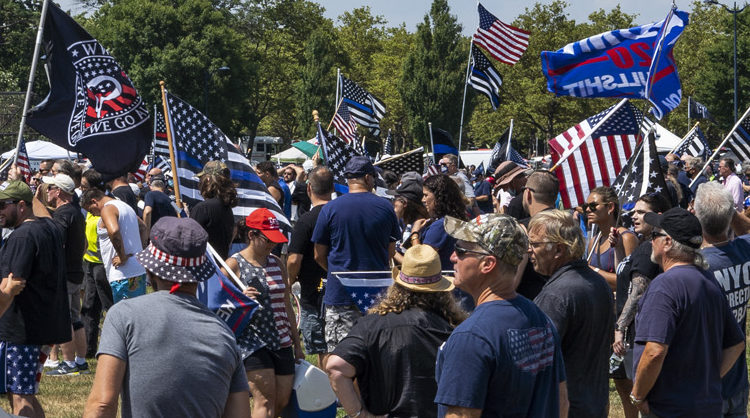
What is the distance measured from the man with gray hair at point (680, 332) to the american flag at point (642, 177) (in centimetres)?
310

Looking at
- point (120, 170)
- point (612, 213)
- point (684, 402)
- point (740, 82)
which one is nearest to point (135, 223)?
point (120, 170)

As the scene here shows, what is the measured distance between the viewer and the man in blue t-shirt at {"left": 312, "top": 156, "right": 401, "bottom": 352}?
23.9ft

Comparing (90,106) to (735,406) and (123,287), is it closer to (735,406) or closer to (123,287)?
(123,287)

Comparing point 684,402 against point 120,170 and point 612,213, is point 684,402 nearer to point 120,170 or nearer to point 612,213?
point 612,213

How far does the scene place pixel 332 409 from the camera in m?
5.91

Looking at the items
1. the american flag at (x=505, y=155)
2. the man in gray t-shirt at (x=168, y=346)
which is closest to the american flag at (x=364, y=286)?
the man in gray t-shirt at (x=168, y=346)

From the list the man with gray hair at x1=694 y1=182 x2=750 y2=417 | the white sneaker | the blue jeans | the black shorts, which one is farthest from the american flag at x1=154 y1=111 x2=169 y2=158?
the blue jeans

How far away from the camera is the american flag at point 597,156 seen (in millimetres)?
9188

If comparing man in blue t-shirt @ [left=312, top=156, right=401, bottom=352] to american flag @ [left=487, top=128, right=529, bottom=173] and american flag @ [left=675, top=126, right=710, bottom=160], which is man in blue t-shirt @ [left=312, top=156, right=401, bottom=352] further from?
american flag @ [left=675, top=126, right=710, bottom=160]

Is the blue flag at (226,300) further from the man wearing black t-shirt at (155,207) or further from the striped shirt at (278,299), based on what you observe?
the man wearing black t-shirt at (155,207)

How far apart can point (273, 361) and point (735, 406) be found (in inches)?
108

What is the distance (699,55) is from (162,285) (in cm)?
6301

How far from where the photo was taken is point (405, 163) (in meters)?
13.5

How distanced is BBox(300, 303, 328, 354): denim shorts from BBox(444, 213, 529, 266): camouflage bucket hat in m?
4.70
